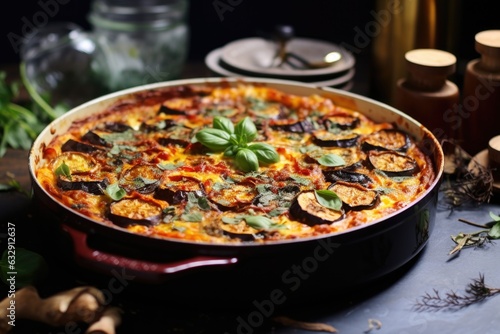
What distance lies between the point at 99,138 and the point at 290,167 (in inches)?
37.5

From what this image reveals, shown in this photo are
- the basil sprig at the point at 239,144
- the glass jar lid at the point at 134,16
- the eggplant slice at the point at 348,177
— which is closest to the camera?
the eggplant slice at the point at 348,177

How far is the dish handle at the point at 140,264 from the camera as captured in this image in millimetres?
2580

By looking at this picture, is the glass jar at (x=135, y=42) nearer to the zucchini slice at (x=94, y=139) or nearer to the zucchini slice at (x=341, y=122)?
the zucchini slice at (x=94, y=139)

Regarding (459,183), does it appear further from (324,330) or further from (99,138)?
(99,138)

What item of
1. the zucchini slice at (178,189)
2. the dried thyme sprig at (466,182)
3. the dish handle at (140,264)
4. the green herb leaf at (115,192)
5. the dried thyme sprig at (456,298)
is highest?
the dish handle at (140,264)

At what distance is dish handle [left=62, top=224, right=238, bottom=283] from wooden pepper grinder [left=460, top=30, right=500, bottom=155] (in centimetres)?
194

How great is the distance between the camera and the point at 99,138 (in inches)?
147

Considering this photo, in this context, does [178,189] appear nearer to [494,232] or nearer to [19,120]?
[494,232]

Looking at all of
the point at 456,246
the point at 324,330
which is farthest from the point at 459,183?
the point at 324,330

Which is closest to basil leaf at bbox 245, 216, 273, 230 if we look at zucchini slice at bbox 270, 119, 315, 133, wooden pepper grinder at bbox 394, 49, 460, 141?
zucchini slice at bbox 270, 119, 315, 133

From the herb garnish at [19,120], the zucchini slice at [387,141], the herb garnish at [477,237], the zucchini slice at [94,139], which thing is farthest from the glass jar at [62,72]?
the herb garnish at [477,237]

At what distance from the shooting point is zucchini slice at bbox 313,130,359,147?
3.72 m

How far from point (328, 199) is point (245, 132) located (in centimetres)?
66

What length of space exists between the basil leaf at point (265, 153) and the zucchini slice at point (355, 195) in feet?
1.12
